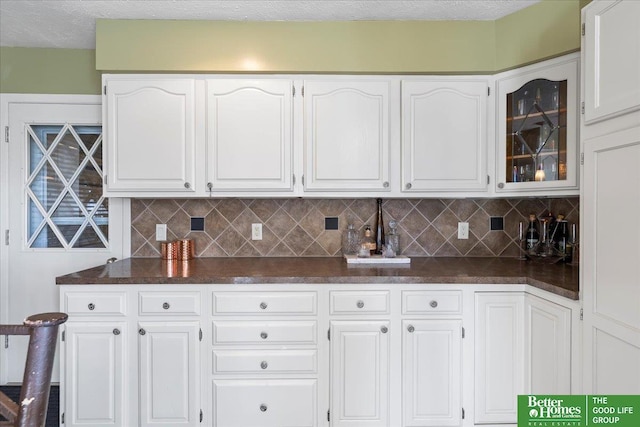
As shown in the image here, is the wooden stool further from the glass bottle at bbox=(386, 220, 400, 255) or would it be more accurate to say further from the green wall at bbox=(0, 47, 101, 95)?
the green wall at bbox=(0, 47, 101, 95)

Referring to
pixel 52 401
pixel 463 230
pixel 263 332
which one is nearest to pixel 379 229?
pixel 463 230

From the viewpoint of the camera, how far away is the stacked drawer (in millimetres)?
1858

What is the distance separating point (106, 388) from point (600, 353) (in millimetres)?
2220

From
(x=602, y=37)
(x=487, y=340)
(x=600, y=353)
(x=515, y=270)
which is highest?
(x=602, y=37)

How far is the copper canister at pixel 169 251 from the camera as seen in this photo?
2.34 m

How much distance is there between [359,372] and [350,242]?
2.83 ft

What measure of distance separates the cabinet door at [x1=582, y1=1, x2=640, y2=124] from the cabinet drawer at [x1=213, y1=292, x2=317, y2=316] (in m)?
1.45

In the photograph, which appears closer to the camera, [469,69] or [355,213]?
[469,69]

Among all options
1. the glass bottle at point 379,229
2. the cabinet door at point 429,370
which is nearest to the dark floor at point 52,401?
the cabinet door at point 429,370

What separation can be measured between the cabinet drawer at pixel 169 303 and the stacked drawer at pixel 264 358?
0.11 m

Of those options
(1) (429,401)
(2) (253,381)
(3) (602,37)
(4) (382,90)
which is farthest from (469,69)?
(2) (253,381)

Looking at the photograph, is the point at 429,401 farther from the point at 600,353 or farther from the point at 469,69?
the point at 469,69

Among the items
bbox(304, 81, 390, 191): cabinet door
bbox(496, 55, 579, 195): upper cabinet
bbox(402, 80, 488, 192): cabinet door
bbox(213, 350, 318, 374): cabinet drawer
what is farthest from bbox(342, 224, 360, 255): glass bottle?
bbox(496, 55, 579, 195): upper cabinet

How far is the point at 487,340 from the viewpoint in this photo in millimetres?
1882
